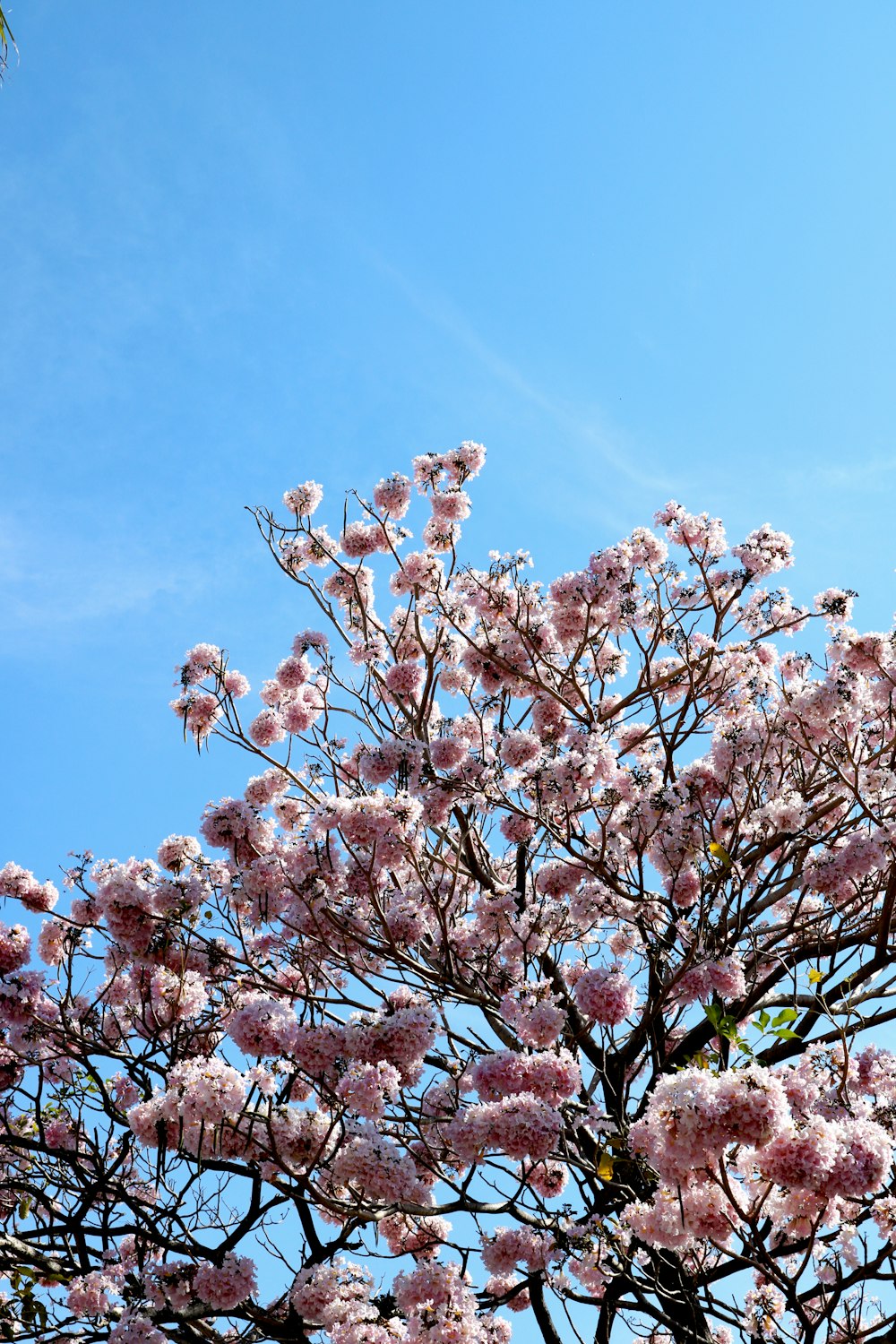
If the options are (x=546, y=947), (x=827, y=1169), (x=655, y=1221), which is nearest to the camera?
(x=827, y=1169)

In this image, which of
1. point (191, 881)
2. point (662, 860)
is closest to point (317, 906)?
point (191, 881)

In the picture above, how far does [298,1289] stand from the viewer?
5.62m

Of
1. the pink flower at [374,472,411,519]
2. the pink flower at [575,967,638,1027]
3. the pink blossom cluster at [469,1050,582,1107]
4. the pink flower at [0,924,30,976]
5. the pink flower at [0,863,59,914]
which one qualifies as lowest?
the pink blossom cluster at [469,1050,582,1107]

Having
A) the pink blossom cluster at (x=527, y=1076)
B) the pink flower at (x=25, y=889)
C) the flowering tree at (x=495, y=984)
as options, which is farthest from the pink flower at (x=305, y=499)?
the pink blossom cluster at (x=527, y=1076)

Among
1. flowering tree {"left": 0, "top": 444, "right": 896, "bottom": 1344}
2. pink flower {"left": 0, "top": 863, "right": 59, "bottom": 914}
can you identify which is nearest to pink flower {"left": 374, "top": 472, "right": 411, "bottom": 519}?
flowering tree {"left": 0, "top": 444, "right": 896, "bottom": 1344}

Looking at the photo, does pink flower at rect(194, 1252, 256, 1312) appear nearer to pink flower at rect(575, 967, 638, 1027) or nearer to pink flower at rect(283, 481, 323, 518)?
pink flower at rect(575, 967, 638, 1027)

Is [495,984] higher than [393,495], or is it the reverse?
[393,495]

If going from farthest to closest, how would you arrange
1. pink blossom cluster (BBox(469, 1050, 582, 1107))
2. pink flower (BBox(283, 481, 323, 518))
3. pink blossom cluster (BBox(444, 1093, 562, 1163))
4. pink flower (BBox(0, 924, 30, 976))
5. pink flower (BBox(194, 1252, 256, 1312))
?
pink flower (BBox(283, 481, 323, 518)), pink flower (BBox(0, 924, 30, 976)), pink flower (BBox(194, 1252, 256, 1312)), pink blossom cluster (BBox(469, 1050, 582, 1107)), pink blossom cluster (BBox(444, 1093, 562, 1163))

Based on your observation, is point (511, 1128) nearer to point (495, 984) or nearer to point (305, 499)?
point (495, 984)

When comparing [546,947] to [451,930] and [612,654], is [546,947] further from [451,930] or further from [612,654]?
[612,654]

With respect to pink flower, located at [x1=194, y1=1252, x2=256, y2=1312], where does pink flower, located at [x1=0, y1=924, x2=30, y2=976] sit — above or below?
above

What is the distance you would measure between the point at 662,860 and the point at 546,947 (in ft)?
3.35

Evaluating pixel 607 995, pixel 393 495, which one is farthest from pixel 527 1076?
pixel 393 495

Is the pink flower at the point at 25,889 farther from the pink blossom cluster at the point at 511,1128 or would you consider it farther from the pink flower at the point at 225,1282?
the pink blossom cluster at the point at 511,1128
